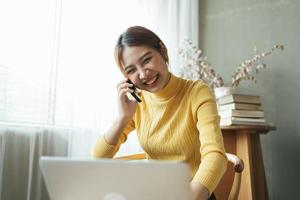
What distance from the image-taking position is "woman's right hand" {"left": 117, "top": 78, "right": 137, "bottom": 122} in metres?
1.18

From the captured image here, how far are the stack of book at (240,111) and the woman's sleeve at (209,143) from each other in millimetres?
626

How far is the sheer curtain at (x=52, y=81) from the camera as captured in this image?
4.72ft

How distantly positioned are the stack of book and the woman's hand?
869 mm

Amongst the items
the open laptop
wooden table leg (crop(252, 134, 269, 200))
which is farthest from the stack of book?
the open laptop

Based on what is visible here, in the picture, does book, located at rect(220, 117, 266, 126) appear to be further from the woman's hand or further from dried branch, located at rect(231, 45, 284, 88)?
the woman's hand

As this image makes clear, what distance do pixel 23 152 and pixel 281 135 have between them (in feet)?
4.96

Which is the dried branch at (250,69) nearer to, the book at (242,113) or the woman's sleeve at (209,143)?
the book at (242,113)

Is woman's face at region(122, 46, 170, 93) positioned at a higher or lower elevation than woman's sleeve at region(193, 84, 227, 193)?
higher

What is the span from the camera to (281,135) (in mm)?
2000

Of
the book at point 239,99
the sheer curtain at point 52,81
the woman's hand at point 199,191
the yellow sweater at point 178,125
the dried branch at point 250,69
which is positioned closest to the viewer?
the woman's hand at point 199,191

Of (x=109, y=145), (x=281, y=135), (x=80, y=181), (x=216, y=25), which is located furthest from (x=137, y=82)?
(x=216, y=25)

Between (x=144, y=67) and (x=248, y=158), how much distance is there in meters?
0.89

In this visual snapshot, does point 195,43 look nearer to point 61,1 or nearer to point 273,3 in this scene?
point 273,3

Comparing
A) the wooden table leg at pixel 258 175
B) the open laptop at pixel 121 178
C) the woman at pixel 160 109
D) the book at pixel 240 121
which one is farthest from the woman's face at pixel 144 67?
the wooden table leg at pixel 258 175
